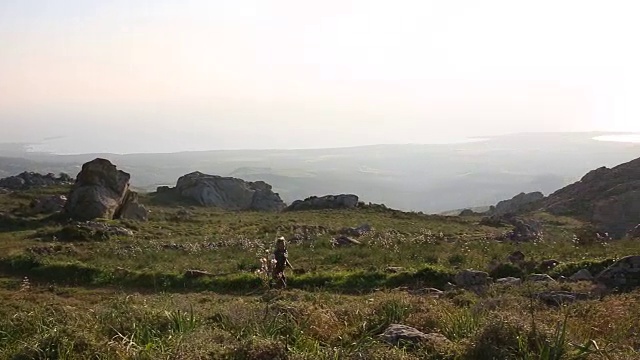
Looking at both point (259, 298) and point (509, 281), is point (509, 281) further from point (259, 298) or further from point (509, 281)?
point (259, 298)

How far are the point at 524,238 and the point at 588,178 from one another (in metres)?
34.9

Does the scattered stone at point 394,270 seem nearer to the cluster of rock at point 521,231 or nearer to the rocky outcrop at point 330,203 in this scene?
the cluster of rock at point 521,231

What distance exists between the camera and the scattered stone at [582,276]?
13.7m

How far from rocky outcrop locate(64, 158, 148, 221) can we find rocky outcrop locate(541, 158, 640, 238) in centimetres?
3260

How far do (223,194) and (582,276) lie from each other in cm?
4737

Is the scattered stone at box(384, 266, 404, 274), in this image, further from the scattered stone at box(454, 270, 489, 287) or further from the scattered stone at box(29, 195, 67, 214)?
the scattered stone at box(29, 195, 67, 214)

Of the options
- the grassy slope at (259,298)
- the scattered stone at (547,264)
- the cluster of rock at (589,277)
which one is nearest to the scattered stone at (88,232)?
the grassy slope at (259,298)

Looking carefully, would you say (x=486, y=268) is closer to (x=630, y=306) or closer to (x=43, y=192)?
(x=630, y=306)

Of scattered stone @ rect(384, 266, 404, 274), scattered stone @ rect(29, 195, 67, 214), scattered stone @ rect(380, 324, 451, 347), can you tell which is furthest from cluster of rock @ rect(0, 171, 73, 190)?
scattered stone @ rect(380, 324, 451, 347)

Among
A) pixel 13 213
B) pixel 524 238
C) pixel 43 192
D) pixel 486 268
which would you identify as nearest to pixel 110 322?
pixel 486 268

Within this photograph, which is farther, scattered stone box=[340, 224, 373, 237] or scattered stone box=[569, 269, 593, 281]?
scattered stone box=[340, 224, 373, 237]

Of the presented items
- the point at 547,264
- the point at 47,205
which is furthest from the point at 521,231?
the point at 47,205

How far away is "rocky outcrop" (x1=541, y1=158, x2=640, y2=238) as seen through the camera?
127 feet

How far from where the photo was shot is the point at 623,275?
12859 millimetres
